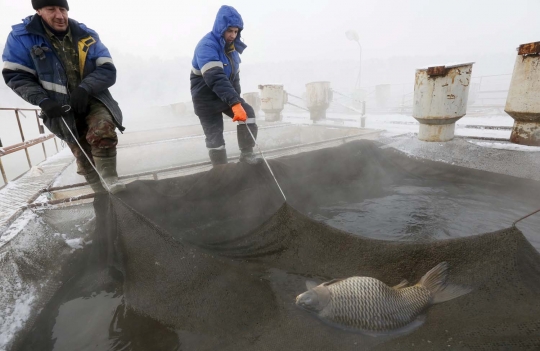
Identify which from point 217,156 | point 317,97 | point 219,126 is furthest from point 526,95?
point 317,97

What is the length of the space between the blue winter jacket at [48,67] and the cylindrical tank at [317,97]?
7.95 metres

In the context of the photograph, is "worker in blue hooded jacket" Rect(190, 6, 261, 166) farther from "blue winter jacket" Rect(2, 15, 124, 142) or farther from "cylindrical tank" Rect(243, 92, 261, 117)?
"cylindrical tank" Rect(243, 92, 261, 117)

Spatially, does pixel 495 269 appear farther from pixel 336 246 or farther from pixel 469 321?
pixel 336 246

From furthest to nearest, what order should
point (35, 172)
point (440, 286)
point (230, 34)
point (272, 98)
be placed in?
point (272, 98) → point (35, 172) → point (230, 34) → point (440, 286)

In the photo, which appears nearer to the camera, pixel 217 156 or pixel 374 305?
pixel 374 305

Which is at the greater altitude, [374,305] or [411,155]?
[411,155]

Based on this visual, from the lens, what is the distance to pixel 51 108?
8.22ft

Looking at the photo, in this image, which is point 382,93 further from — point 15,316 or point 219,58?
point 15,316

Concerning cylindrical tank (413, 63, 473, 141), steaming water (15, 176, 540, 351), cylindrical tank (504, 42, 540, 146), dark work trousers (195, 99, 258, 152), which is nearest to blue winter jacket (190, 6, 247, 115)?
dark work trousers (195, 99, 258, 152)

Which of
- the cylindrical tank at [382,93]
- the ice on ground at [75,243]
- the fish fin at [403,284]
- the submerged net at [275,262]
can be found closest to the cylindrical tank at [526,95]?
the submerged net at [275,262]

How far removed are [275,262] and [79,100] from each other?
2383mm

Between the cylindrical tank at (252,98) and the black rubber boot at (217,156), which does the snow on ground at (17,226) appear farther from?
the cylindrical tank at (252,98)

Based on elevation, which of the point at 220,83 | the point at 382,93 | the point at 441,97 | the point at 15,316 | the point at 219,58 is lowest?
the point at 15,316

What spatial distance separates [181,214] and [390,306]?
81.3 inches
